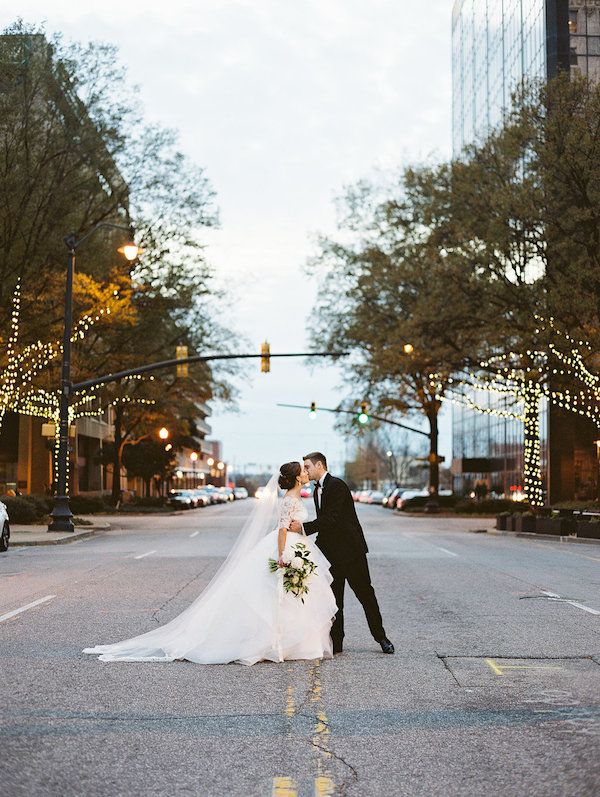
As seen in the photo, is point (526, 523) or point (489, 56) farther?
point (489, 56)

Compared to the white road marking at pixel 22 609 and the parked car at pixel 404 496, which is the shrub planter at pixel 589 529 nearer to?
the white road marking at pixel 22 609

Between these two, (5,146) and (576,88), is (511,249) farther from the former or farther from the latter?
(5,146)

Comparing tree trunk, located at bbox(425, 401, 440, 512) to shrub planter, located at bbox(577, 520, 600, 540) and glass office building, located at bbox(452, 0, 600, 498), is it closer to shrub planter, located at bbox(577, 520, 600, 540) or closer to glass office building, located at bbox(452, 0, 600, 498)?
glass office building, located at bbox(452, 0, 600, 498)

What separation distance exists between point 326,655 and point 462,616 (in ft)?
11.7

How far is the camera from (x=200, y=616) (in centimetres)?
1043

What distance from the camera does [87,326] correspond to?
134ft

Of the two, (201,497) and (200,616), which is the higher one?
(200,616)

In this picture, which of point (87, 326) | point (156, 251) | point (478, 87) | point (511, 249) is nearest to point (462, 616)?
point (511, 249)

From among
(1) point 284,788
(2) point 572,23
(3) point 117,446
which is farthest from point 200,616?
(2) point 572,23

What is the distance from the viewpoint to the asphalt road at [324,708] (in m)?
6.05

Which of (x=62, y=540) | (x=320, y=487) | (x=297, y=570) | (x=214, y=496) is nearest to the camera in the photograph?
(x=297, y=570)

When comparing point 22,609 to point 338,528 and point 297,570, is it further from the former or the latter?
point 338,528

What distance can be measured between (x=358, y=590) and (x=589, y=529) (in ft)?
83.9

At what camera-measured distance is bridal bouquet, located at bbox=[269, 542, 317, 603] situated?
1006 cm
